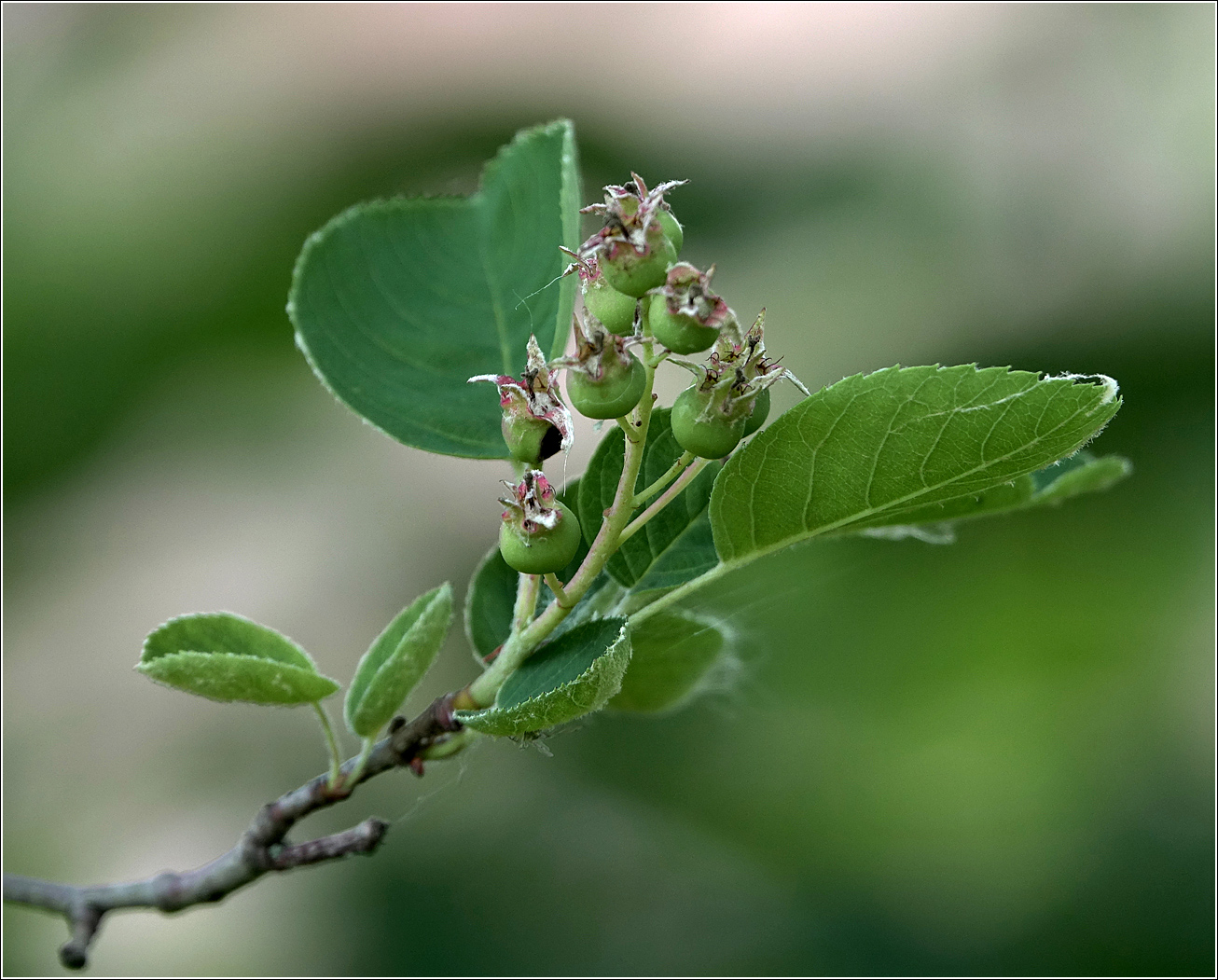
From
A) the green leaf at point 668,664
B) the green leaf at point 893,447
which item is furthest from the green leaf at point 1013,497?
the green leaf at point 668,664

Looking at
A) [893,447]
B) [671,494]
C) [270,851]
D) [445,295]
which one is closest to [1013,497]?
[893,447]

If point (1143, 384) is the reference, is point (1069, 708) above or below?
below

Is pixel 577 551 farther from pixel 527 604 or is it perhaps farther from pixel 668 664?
pixel 668 664

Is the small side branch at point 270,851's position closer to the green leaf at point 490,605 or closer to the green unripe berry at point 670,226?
the green leaf at point 490,605

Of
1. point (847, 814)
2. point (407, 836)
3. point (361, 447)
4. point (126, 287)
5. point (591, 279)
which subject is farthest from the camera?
point (361, 447)

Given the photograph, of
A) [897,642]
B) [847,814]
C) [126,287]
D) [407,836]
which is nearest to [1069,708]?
[897,642]

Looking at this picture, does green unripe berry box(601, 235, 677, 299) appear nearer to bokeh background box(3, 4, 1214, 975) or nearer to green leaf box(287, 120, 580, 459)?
green leaf box(287, 120, 580, 459)

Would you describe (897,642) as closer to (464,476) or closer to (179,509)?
(464,476)
